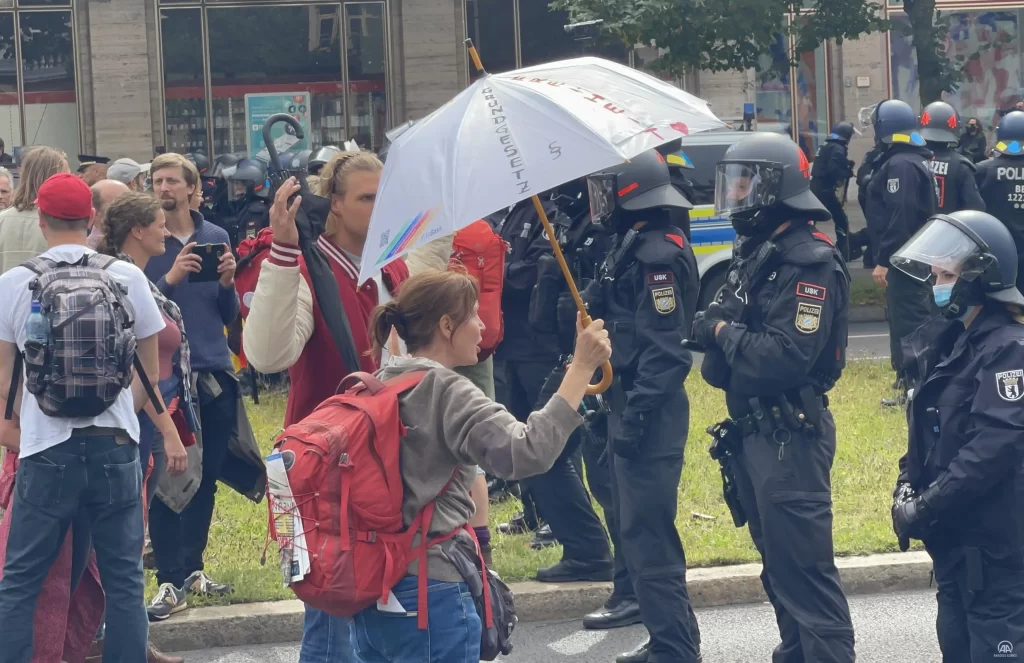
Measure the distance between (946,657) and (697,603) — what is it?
1.94 metres

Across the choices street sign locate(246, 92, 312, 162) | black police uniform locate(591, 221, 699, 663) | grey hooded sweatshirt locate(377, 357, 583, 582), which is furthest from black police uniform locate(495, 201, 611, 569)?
street sign locate(246, 92, 312, 162)

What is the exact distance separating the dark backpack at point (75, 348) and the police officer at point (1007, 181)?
794 cm

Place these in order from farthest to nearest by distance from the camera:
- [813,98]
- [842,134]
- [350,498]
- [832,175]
A: [813,98] < [842,134] < [832,175] < [350,498]

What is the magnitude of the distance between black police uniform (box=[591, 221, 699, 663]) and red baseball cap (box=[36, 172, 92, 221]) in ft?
6.61

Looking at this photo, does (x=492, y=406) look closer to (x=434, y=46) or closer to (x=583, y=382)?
(x=583, y=382)

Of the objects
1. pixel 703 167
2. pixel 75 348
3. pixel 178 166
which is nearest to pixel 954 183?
pixel 703 167

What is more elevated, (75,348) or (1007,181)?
(1007,181)

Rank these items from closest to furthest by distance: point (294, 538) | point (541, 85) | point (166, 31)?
point (294, 538)
point (541, 85)
point (166, 31)

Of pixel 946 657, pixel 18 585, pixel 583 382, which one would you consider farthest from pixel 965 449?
pixel 18 585

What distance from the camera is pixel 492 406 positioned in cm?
354

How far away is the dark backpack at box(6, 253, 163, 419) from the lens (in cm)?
459

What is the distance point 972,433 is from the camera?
14.2 ft

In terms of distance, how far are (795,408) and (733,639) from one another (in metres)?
1.53

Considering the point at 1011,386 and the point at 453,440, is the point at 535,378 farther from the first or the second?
the point at 453,440
